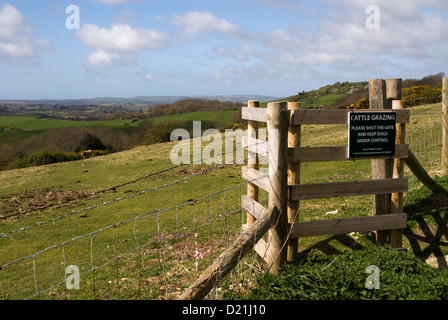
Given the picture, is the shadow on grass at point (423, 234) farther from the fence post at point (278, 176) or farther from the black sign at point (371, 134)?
the black sign at point (371, 134)

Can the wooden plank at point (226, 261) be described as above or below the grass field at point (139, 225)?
above

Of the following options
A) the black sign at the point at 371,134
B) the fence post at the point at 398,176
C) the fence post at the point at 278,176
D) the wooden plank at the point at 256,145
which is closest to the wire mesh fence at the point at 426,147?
the fence post at the point at 398,176

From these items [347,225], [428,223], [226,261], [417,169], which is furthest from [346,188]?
[417,169]

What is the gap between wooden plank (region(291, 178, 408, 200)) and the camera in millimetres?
6535

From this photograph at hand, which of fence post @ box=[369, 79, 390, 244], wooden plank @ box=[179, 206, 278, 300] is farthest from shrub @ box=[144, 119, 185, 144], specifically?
wooden plank @ box=[179, 206, 278, 300]

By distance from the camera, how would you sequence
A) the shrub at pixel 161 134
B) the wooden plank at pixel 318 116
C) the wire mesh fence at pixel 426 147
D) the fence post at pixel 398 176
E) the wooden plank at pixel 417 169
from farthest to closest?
the shrub at pixel 161 134 → the wire mesh fence at pixel 426 147 → the wooden plank at pixel 417 169 → the fence post at pixel 398 176 → the wooden plank at pixel 318 116

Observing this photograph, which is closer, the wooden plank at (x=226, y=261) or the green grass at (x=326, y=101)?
the wooden plank at (x=226, y=261)

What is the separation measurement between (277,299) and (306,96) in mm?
79971

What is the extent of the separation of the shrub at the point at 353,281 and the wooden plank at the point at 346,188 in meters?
1.11

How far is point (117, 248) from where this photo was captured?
35.3 ft

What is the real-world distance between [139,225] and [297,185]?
834 centimetres

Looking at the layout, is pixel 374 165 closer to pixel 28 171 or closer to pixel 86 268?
pixel 86 268

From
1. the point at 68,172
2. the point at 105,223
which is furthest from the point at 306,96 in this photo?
the point at 105,223

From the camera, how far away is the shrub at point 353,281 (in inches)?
198
